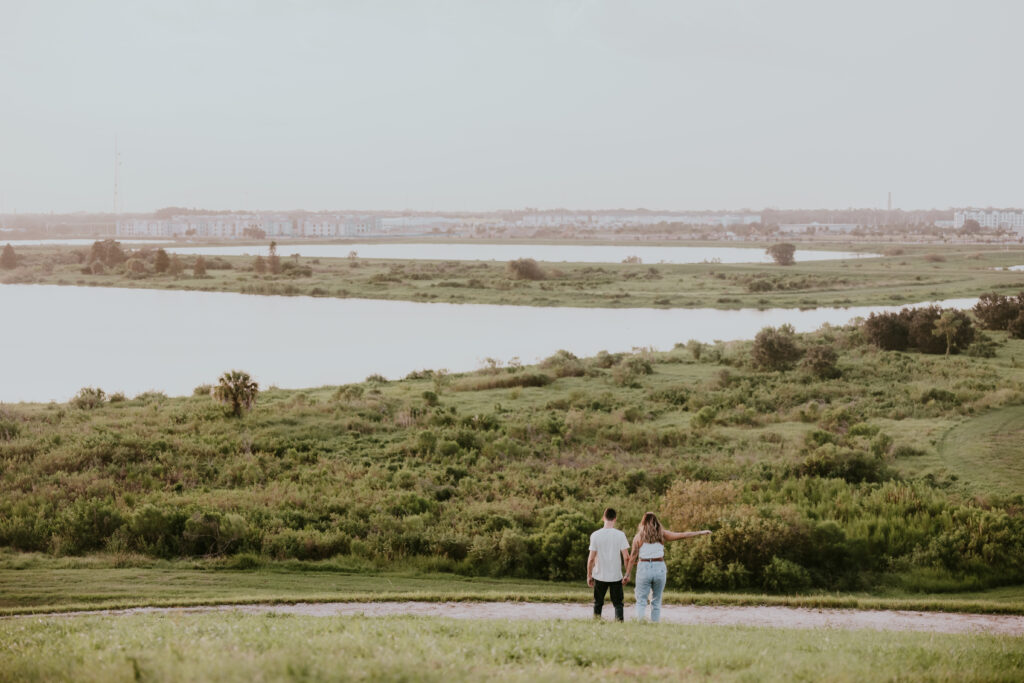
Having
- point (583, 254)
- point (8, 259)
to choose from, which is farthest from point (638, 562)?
point (583, 254)

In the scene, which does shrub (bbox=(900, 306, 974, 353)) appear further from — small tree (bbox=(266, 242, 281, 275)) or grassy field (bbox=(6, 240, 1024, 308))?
small tree (bbox=(266, 242, 281, 275))

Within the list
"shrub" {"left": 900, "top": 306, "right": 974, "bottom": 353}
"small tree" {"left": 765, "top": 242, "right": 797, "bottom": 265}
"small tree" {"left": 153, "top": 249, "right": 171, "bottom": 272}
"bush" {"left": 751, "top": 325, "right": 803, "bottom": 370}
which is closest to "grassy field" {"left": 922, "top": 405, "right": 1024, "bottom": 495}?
"bush" {"left": 751, "top": 325, "right": 803, "bottom": 370}

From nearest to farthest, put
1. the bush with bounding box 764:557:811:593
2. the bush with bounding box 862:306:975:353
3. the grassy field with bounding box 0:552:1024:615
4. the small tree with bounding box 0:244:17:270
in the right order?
the grassy field with bounding box 0:552:1024:615, the bush with bounding box 764:557:811:593, the bush with bounding box 862:306:975:353, the small tree with bounding box 0:244:17:270

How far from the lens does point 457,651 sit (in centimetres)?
796

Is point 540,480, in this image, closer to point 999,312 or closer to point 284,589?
point 284,589

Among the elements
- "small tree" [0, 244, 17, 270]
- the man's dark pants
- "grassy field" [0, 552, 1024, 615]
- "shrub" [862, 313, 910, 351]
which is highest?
"small tree" [0, 244, 17, 270]

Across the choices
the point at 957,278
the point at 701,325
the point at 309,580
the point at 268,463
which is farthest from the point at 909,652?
the point at 957,278

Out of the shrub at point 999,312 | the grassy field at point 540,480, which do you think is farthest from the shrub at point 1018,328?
the grassy field at point 540,480

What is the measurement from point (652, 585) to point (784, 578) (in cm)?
522

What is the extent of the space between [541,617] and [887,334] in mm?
35929

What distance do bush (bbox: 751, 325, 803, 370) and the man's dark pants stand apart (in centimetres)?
2836

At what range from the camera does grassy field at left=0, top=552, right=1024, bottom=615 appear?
1412 centimetres

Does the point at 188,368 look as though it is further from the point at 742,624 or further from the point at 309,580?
the point at 742,624

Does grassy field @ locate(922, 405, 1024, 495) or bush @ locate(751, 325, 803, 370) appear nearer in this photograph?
grassy field @ locate(922, 405, 1024, 495)
